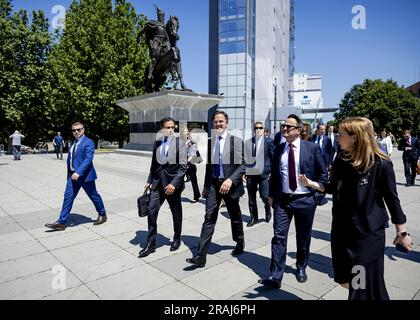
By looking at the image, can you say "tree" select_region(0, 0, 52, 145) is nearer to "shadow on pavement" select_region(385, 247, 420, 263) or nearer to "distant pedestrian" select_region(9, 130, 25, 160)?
"distant pedestrian" select_region(9, 130, 25, 160)

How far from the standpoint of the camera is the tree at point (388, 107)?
46719 millimetres

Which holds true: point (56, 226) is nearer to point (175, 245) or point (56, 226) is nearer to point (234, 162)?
point (175, 245)

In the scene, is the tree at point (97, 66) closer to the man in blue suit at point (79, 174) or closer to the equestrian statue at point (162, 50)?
the equestrian statue at point (162, 50)

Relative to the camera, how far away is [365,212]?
7.65 ft

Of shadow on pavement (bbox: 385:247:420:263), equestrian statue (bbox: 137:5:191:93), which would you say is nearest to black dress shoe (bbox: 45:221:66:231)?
shadow on pavement (bbox: 385:247:420:263)

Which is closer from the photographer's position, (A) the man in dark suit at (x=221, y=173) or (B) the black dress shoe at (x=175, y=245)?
(A) the man in dark suit at (x=221, y=173)

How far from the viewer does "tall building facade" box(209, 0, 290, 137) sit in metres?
42.8

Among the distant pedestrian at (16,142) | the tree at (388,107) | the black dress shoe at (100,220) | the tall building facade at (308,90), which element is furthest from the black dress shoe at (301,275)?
the tall building facade at (308,90)

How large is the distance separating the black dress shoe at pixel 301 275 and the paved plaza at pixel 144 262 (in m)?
0.06

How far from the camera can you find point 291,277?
369 centimetres

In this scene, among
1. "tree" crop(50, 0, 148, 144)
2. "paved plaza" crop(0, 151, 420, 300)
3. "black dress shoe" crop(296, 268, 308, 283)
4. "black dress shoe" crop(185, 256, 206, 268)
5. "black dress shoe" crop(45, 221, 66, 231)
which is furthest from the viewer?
"tree" crop(50, 0, 148, 144)

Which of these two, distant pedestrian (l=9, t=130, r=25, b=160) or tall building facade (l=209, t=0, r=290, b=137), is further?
tall building facade (l=209, t=0, r=290, b=137)

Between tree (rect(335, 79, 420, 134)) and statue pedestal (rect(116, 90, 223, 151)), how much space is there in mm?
36223

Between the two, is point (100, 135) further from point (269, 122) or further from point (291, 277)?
point (291, 277)
